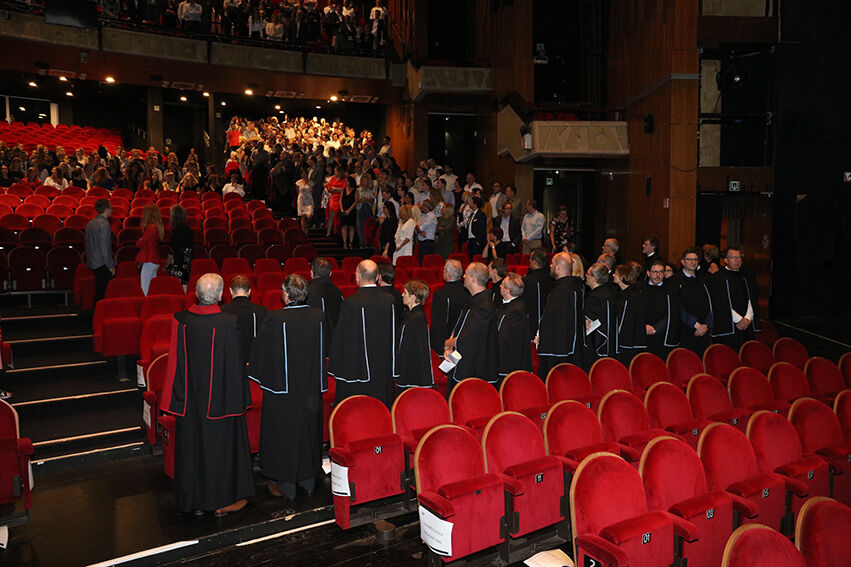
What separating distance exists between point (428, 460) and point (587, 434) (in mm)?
1061

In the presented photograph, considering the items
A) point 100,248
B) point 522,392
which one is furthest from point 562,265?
point 100,248

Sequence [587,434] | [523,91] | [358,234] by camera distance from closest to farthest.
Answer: [587,434] < [358,234] < [523,91]

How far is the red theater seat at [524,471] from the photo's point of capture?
343 cm

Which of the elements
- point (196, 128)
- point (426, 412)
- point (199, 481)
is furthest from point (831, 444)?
point (196, 128)

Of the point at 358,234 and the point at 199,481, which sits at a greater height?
the point at 358,234

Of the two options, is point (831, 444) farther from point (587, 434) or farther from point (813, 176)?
point (813, 176)

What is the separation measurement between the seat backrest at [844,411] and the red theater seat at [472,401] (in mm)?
2212

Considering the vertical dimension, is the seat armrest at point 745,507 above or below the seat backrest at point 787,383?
below

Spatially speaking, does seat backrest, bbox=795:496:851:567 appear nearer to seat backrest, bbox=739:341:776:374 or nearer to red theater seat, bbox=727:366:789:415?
red theater seat, bbox=727:366:789:415

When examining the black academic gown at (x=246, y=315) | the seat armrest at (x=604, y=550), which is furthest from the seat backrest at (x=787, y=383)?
the black academic gown at (x=246, y=315)

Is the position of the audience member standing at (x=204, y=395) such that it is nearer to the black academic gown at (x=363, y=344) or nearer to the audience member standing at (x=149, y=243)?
the black academic gown at (x=363, y=344)

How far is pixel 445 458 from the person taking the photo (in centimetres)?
342

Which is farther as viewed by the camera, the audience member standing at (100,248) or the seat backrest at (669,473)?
the audience member standing at (100,248)

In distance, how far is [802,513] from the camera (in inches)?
105
